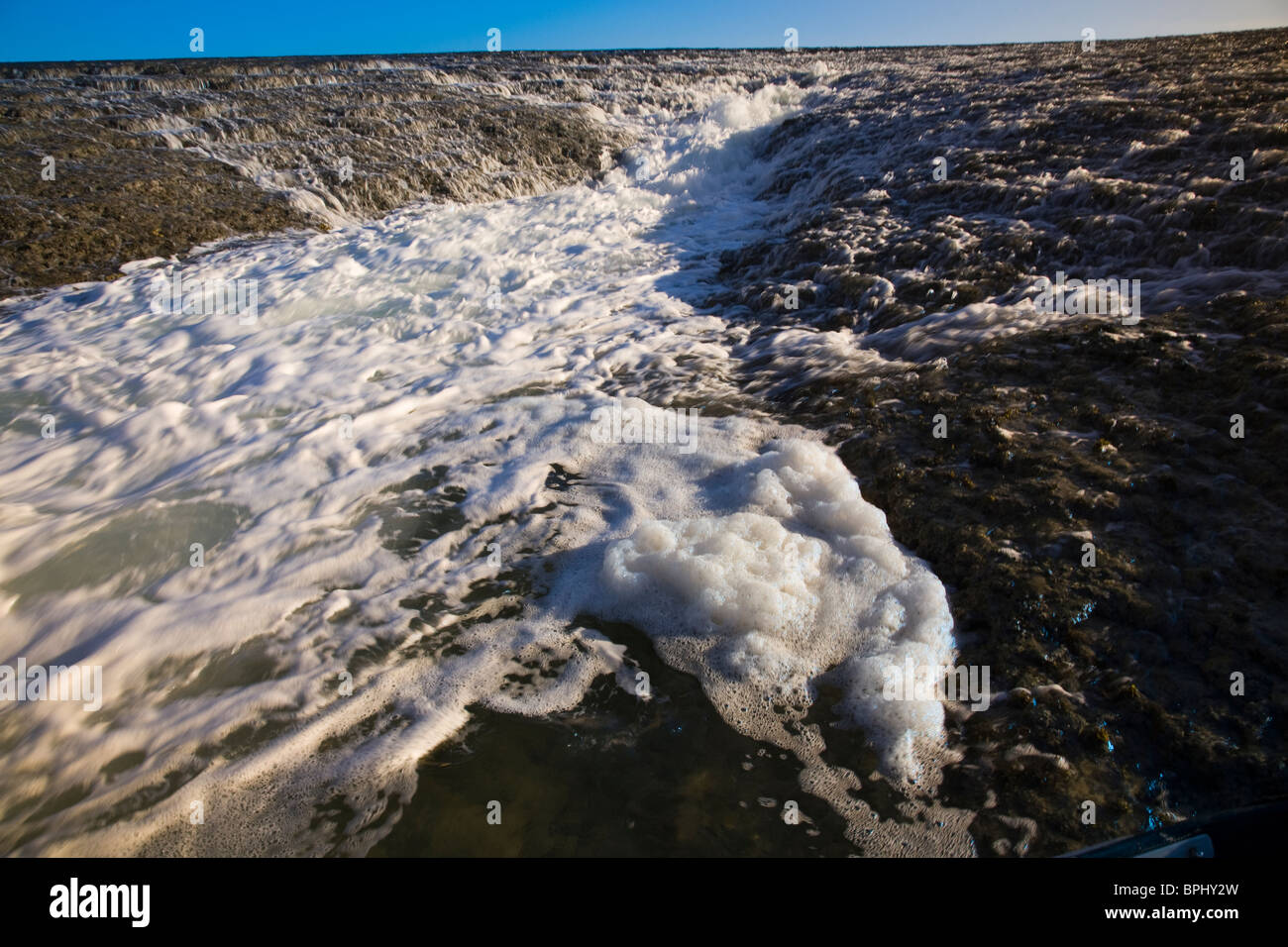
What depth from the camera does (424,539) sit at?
372 cm

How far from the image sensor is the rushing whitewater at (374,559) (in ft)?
8.18

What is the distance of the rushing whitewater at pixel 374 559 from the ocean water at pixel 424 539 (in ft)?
0.06

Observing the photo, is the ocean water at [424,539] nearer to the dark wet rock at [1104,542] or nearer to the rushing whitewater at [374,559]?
the rushing whitewater at [374,559]


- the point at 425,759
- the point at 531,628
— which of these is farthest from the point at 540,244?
the point at 425,759

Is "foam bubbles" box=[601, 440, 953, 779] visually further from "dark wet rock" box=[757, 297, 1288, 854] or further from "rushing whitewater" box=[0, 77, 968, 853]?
"dark wet rock" box=[757, 297, 1288, 854]

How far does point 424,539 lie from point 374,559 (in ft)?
→ 0.95

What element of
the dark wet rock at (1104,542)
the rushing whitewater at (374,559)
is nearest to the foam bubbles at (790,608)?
the rushing whitewater at (374,559)

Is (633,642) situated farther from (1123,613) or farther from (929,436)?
(929,436)

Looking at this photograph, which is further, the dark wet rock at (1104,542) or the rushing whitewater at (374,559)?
the rushing whitewater at (374,559)

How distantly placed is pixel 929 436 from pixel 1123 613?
1597mm

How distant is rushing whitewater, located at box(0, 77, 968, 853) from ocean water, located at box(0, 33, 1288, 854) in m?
0.02

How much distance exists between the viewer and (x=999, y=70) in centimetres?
1441

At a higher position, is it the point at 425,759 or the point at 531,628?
the point at 531,628
